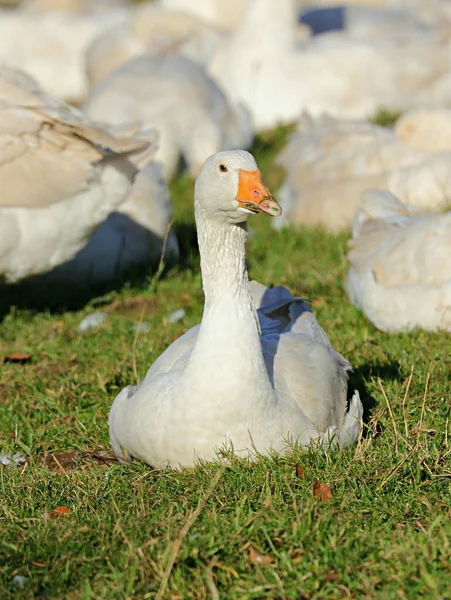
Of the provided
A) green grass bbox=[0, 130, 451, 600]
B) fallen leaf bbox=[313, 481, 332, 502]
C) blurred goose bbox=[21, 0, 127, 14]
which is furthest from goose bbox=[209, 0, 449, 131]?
fallen leaf bbox=[313, 481, 332, 502]

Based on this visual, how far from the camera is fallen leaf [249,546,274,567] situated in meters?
3.84

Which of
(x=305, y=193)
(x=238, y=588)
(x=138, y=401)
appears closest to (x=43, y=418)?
(x=138, y=401)

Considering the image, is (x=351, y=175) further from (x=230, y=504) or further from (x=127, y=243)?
(x=230, y=504)

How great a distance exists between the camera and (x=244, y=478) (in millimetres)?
4543

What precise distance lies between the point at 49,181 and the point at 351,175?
3647mm

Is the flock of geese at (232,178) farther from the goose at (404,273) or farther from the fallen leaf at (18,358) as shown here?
the fallen leaf at (18,358)

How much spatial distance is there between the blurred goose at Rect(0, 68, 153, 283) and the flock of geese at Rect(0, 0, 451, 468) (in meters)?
0.01

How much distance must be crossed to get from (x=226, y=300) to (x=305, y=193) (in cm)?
555

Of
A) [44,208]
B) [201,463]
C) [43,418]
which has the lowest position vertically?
[43,418]

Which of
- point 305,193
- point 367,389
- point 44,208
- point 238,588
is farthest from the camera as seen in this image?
point 305,193

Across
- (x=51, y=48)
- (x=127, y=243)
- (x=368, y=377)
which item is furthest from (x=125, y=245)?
(x=51, y=48)

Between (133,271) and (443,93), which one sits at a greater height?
(443,93)

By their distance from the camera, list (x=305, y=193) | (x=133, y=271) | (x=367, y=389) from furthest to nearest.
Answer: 1. (x=305, y=193)
2. (x=133, y=271)
3. (x=367, y=389)

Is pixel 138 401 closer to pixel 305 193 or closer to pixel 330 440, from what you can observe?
pixel 330 440
